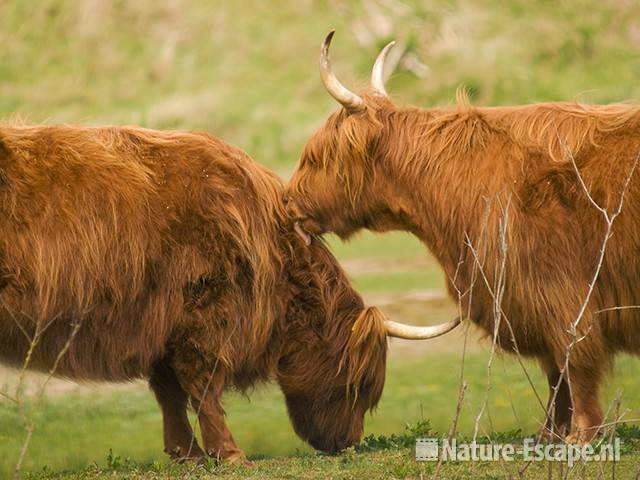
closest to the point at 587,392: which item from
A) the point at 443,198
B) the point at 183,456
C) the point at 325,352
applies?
the point at 443,198

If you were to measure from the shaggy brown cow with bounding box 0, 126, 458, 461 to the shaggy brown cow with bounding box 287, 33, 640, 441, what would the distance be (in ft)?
1.27

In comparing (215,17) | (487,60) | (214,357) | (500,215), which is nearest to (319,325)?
(214,357)

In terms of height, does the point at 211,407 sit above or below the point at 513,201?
below

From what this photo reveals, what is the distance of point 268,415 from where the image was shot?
36.6 feet

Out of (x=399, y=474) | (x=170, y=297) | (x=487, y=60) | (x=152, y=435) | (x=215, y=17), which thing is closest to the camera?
(x=399, y=474)

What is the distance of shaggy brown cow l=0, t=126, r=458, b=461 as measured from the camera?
23.1 feet

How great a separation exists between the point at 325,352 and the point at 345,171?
1.15 meters

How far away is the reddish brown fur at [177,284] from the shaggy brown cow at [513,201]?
0.46 meters

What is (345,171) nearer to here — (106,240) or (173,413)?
(106,240)

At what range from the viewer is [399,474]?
6863 mm

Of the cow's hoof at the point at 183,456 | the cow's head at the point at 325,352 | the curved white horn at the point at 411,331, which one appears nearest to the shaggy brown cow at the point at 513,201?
the curved white horn at the point at 411,331

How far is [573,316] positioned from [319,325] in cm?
160

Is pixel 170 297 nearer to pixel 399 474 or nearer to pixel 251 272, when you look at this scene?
pixel 251 272

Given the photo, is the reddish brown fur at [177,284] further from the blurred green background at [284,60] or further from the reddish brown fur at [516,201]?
the blurred green background at [284,60]
